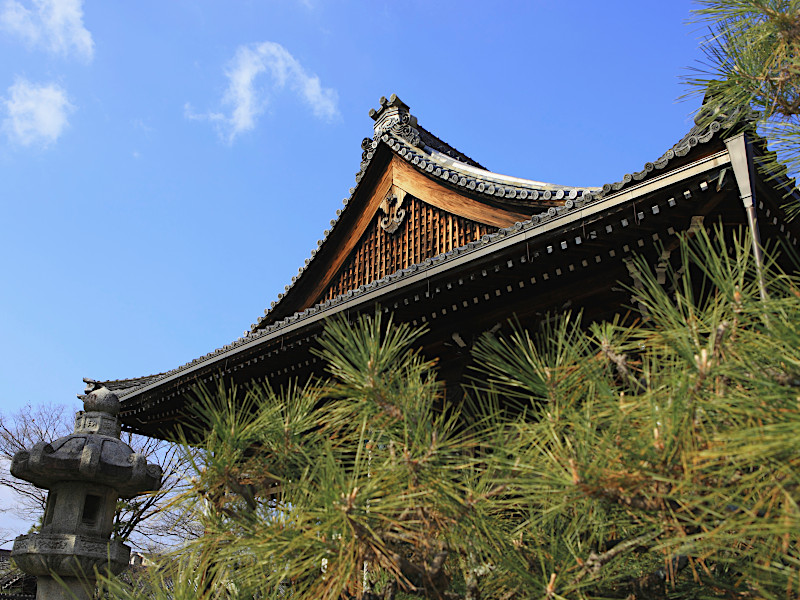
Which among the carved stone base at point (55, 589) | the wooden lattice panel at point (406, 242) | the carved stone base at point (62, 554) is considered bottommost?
the carved stone base at point (55, 589)

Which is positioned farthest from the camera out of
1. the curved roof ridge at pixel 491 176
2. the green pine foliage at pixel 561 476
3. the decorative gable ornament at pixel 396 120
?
the decorative gable ornament at pixel 396 120

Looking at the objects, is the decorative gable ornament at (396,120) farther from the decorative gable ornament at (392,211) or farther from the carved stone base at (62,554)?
the carved stone base at (62,554)

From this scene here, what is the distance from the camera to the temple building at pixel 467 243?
4266mm

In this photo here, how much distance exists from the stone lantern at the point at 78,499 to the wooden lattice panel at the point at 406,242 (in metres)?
4.75

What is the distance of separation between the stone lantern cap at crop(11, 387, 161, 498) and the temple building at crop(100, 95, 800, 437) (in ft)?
1.62

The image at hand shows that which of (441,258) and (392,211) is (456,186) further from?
(441,258)

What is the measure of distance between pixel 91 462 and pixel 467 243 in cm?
346

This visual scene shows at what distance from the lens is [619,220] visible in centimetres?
456

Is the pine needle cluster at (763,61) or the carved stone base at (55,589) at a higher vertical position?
the pine needle cluster at (763,61)

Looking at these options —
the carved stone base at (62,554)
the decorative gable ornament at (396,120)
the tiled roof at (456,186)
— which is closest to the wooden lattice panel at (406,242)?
the tiled roof at (456,186)

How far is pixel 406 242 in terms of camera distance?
911 cm

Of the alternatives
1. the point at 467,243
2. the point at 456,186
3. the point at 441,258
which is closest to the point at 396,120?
the point at 456,186

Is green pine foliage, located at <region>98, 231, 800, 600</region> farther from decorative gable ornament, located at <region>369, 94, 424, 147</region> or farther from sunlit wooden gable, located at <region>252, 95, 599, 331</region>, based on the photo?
decorative gable ornament, located at <region>369, 94, 424, 147</region>

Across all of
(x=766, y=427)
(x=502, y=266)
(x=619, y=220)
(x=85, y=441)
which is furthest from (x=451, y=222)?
(x=766, y=427)
